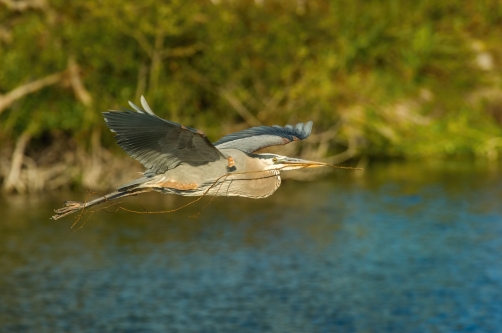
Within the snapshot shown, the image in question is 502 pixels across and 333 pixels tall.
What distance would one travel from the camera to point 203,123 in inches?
1204

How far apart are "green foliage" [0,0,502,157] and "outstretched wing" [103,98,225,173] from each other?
21.1 meters

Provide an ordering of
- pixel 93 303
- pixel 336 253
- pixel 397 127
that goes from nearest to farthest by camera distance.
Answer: pixel 93 303, pixel 336 253, pixel 397 127

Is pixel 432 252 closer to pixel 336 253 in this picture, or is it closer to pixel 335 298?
pixel 336 253

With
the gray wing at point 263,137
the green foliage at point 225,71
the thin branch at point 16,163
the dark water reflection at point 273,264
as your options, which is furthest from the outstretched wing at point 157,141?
the thin branch at point 16,163

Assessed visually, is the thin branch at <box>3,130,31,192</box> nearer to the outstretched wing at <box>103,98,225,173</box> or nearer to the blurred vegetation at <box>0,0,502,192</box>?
the blurred vegetation at <box>0,0,502,192</box>

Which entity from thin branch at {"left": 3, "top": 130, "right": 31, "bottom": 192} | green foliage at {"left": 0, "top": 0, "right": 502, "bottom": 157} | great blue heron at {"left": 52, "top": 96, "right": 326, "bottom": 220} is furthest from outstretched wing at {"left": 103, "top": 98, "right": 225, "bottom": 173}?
thin branch at {"left": 3, "top": 130, "right": 31, "bottom": 192}

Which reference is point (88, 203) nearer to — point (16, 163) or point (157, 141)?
A: point (157, 141)

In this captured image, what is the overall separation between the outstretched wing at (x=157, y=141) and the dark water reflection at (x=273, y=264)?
1170 cm

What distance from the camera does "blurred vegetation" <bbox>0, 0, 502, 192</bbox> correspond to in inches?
1158

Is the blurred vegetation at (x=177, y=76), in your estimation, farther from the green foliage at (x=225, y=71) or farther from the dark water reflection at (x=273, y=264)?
the dark water reflection at (x=273, y=264)

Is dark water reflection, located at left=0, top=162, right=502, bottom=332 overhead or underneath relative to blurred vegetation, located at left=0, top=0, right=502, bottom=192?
underneath

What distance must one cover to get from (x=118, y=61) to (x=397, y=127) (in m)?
12.3

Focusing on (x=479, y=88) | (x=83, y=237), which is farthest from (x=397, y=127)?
(x=83, y=237)

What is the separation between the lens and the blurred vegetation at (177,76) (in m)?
29.4
